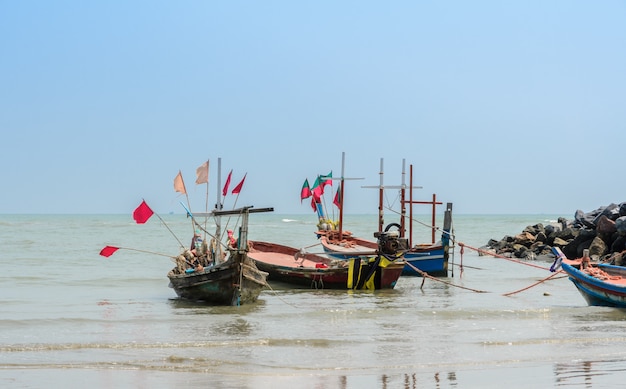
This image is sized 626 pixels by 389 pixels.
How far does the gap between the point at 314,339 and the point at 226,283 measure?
5.41 metres

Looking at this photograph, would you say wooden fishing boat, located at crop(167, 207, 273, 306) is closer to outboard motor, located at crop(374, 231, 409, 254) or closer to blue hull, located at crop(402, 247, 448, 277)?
outboard motor, located at crop(374, 231, 409, 254)

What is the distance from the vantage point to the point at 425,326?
17.5m

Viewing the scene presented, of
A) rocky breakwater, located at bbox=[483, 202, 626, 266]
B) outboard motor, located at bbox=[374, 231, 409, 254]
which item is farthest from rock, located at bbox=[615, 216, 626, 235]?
outboard motor, located at bbox=[374, 231, 409, 254]

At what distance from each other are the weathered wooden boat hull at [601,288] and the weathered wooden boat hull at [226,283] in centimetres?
720

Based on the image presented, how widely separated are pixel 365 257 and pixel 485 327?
810 cm

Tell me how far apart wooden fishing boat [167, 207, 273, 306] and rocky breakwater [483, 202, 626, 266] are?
1070cm

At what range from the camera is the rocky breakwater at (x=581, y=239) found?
31.4 meters

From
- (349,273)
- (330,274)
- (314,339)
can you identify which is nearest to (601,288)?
(314,339)

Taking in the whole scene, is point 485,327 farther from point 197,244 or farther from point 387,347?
point 197,244

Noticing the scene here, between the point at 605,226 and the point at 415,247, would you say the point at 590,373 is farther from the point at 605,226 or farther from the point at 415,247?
the point at 605,226

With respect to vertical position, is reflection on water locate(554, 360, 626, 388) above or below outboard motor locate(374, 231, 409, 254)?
below

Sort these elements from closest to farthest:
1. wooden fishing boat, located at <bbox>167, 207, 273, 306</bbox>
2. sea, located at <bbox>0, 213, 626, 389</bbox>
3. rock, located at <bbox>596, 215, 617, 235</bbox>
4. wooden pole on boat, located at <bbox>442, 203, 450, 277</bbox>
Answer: sea, located at <bbox>0, 213, 626, 389</bbox>, wooden fishing boat, located at <bbox>167, 207, 273, 306</bbox>, wooden pole on boat, located at <bbox>442, 203, 450, 277</bbox>, rock, located at <bbox>596, 215, 617, 235</bbox>

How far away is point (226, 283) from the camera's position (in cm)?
2045

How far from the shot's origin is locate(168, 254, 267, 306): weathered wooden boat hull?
20.3 m
